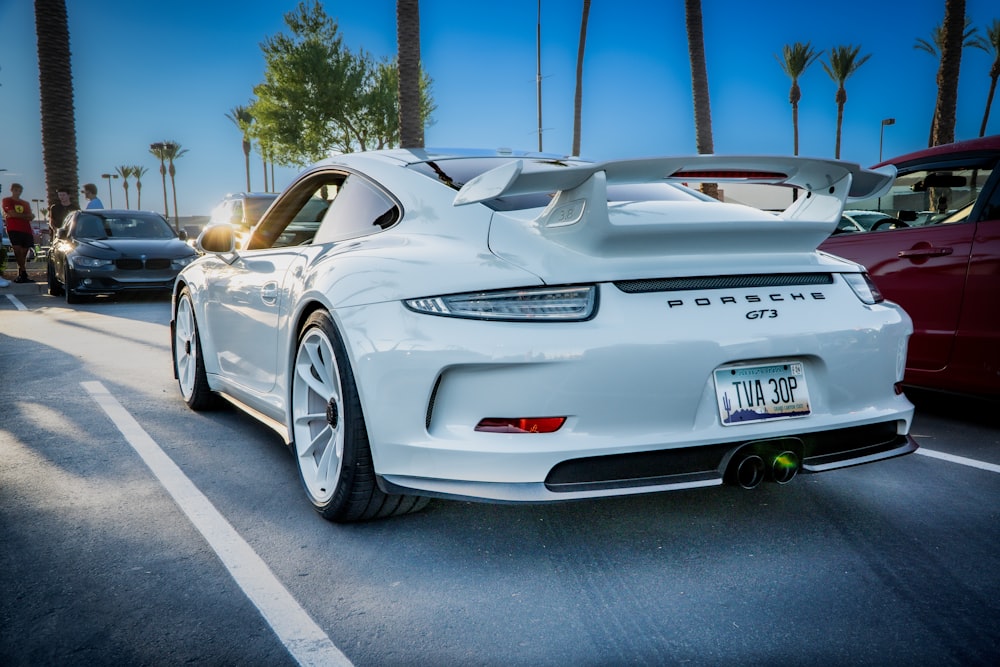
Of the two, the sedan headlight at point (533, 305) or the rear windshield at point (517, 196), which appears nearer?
the sedan headlight at point (533, 305)

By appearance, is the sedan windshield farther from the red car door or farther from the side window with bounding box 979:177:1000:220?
the side window with bounding box 979:177:1000:220

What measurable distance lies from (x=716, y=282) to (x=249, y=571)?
176cm

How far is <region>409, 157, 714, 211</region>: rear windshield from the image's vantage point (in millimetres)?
2916

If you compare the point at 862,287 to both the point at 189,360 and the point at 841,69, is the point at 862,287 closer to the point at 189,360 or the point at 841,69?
the point at 189,360

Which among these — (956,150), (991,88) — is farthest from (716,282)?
(991,88)

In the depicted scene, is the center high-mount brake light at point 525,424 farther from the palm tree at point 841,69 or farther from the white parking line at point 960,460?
the palm tree at point 841,69

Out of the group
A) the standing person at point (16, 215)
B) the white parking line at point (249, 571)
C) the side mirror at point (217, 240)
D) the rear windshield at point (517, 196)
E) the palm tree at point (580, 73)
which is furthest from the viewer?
the palm tree at point (580, 73)

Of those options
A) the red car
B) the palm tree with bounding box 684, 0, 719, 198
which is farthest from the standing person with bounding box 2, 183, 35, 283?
the red car

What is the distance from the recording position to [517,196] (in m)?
2.97

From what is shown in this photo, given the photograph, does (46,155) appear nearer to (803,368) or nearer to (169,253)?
(169,253)

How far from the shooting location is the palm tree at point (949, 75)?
1589cm

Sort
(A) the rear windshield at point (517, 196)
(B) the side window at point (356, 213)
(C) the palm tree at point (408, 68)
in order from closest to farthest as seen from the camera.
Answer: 1. (A) the rear windshield at point (517, 196)
2. (B) the side window at point (356, 213)
3. (C) the palm tree at point (408, 68)

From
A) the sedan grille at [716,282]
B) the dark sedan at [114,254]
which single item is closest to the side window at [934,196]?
the sedan grille at [716,282]

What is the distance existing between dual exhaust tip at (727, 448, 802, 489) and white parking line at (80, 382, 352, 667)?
4.23ft
